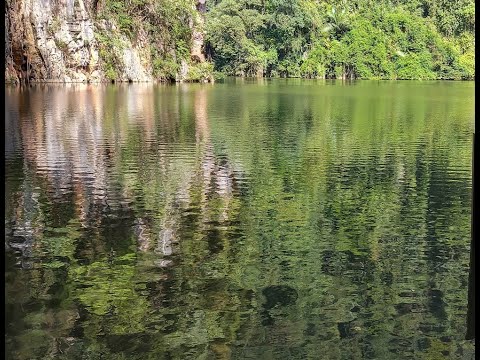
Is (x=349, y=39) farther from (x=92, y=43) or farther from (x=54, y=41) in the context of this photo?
(x=54, y=41)

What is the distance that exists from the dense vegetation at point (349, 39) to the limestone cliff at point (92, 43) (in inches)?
795

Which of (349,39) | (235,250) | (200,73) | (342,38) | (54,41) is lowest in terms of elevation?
(235,250)

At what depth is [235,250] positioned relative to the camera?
8.80 metres

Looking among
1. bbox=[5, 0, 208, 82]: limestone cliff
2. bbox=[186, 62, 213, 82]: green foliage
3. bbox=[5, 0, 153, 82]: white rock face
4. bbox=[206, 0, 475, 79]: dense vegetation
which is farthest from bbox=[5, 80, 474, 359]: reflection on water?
bbox=[206, 0, 475, 79]: dense vegetation

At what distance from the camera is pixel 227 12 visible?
99.9 m

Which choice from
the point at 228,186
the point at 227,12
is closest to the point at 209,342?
the point at 228,186

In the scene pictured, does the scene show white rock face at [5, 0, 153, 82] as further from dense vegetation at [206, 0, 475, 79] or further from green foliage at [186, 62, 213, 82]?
dense vegetation at [206, 0, 475, 79]

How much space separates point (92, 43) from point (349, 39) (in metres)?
56.9

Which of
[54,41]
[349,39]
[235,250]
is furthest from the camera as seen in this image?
[349,39]

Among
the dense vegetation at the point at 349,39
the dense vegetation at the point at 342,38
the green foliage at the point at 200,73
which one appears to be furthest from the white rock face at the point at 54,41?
the dense vegetation at the point at 349,39

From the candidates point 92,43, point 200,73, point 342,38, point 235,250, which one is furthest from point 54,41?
point 342,38

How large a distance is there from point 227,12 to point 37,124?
7945cm

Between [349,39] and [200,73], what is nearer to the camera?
[200,73]

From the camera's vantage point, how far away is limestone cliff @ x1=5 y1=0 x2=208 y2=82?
176ft
